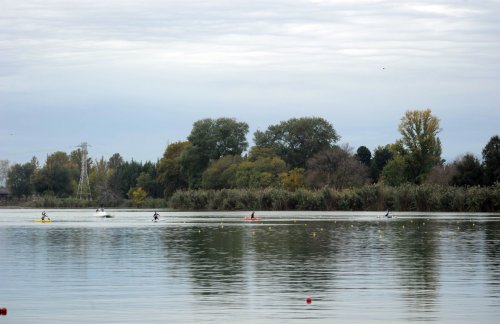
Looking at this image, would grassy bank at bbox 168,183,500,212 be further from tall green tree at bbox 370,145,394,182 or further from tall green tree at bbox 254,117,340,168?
tall green tree at bbox 370,145,394,182

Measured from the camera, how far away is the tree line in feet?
409

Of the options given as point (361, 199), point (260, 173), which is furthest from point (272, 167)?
point (361, 199)

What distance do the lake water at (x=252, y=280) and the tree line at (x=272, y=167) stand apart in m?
65.1

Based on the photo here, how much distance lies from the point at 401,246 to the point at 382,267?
1184 cm

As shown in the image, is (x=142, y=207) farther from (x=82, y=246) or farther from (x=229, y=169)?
(x=82, y=246)

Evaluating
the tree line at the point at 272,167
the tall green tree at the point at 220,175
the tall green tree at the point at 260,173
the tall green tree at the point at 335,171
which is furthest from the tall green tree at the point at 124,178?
the tall green tree at the point at 335,171

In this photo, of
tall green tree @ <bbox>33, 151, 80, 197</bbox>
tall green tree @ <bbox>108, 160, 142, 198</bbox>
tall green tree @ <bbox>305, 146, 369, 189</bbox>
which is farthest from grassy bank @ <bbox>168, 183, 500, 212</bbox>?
tall green tree @ <bbox>33, 151, 80, 197</bbox>

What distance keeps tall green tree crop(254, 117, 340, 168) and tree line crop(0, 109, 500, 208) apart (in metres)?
0.16

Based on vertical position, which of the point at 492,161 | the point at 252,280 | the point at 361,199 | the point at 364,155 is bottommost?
the point at 252,280

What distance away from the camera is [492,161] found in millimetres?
105625

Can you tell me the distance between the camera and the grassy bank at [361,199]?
98.9 meters

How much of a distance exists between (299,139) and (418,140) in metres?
30.8

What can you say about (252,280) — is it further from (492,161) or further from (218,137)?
(218,137)

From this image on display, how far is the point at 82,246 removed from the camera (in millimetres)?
44969
